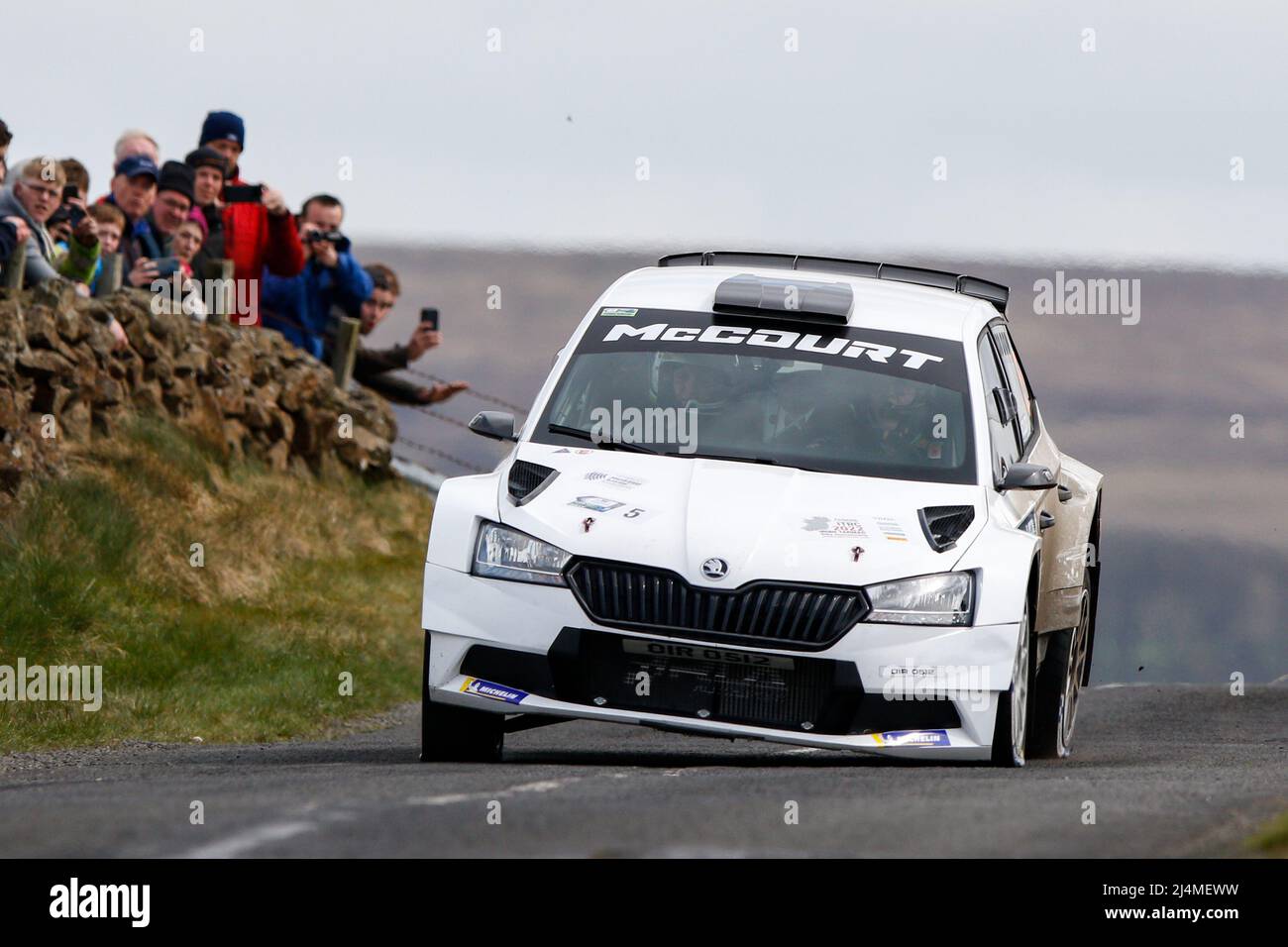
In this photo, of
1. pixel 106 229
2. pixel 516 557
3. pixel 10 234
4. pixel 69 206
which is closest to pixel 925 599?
pixel 516 557

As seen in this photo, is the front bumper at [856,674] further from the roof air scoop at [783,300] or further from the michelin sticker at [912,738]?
the roof air scoop at [783,300]

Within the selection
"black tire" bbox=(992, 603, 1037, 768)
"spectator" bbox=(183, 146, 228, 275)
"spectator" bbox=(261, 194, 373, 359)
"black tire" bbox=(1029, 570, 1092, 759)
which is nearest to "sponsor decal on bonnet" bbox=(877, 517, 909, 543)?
"black tire" bbox=(992, 603, 1037, 768)

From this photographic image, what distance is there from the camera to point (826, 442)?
8898mm

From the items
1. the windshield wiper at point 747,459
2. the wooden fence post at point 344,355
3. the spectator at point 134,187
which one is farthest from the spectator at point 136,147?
the windshield wiper at point 747,459

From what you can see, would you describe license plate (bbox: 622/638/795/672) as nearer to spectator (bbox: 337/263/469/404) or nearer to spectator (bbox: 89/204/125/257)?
spectator (bbox: 89/204/125/257)

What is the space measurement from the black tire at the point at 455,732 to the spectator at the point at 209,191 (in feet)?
39.0

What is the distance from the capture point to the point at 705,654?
7930mm

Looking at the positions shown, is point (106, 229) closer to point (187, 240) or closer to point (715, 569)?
point (187, 240)

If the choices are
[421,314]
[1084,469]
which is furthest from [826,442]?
[421,314]

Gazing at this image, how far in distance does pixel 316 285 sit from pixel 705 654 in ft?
54.7

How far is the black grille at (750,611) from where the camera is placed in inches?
309

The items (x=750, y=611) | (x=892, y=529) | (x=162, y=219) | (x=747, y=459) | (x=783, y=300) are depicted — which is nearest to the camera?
(x=750, y=611)
